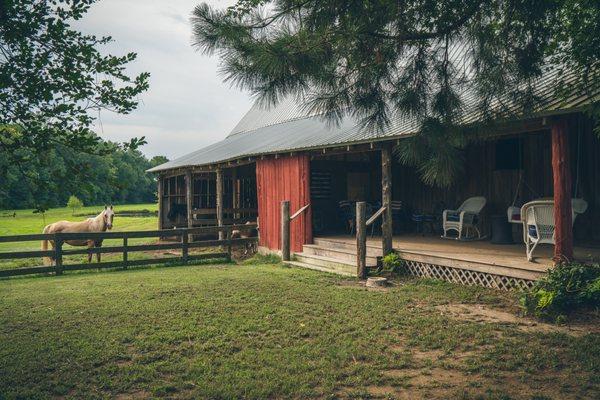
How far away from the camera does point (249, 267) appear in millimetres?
11906

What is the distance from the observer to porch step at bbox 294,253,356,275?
33.5 feet

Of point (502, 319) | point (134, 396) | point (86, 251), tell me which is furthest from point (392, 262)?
point (86, 251)

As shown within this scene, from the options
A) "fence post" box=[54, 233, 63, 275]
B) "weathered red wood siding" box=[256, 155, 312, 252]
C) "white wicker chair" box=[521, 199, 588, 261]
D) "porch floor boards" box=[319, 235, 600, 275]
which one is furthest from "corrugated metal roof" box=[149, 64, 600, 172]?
"fence post" box=[54, 233, 63, 275]

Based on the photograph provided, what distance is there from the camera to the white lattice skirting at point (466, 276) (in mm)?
7757

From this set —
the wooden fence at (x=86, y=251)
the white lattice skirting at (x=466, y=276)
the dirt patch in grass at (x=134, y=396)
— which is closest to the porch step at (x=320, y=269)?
the white lattice skirting at (x=466, y=276)

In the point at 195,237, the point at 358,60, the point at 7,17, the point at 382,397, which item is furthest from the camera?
the point at 195,237

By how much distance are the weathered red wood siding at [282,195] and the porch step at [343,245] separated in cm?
32

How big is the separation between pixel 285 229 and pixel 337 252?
5.34ft

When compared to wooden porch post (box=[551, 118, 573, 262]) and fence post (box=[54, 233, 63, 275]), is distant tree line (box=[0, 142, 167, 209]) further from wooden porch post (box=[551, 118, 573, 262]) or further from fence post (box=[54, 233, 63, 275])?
fence post (box=[54, 233, 63, 275])

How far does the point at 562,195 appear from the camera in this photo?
7.25 meters

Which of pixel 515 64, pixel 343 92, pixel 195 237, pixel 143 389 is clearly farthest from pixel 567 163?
pixel 195 237

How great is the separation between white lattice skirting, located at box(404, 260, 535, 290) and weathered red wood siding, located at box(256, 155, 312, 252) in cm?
363

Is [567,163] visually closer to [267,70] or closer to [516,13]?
[516,13]

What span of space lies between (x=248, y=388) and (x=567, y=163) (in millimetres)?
5693
